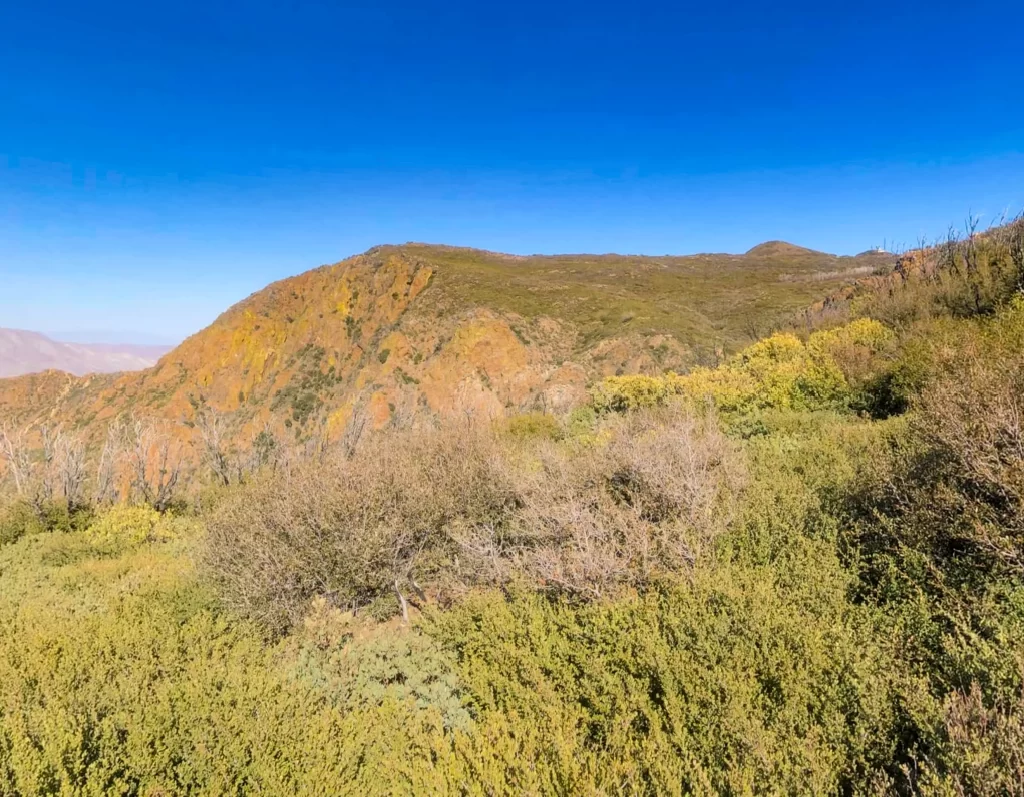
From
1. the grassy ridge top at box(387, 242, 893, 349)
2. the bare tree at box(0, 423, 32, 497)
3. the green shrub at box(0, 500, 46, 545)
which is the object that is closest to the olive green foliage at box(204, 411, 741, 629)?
the green shrub at box(0, 500, 46, 545)

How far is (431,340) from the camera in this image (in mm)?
58781

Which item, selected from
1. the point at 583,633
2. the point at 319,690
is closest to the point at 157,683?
the point at 319,690

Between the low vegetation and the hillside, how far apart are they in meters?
27.9

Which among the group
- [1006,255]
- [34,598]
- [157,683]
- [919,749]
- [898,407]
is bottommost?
[34,598]

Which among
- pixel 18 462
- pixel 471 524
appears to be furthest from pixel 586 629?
pixel 18 462

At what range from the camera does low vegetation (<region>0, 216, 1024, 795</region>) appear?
193 inches

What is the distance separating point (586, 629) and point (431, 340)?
2119 inches

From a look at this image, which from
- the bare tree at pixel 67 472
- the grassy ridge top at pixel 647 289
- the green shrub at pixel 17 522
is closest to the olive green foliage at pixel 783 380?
the grassy ridge top at pixel 647 289

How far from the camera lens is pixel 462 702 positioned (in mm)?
7340

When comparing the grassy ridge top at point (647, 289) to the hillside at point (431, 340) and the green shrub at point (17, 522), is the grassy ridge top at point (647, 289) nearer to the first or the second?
the hillside at point (431, 340)

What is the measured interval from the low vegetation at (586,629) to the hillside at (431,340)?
27.9 m

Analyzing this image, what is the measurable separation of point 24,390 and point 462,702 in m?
126

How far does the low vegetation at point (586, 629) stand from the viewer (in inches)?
193

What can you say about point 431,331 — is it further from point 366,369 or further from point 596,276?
point 596,276
